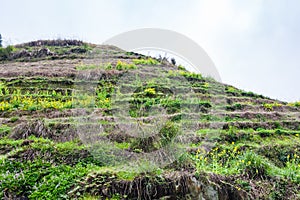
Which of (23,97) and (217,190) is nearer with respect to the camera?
(217,190)

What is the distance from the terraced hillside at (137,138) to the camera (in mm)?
3904

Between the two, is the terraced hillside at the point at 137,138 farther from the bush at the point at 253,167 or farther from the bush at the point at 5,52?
the bush at the point at 5,52

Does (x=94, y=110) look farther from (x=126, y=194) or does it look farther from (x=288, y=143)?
(x=288, y=143)

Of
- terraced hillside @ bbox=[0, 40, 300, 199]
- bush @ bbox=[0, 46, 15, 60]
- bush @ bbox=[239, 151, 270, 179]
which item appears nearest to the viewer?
terraced hillside @ bbox=[0, 40, 300, 199]

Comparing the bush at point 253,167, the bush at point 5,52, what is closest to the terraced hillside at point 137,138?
the bush at point 253,167

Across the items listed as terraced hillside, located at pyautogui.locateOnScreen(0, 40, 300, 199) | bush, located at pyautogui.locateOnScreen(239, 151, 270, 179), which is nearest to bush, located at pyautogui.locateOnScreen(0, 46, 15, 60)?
terraced hillside, located at pyautogui.locateOnScreen(0, 40, 300, 199)

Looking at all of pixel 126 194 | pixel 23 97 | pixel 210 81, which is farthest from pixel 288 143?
pixel 23 97

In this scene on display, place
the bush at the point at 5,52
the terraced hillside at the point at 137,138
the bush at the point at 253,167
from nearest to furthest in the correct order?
the terraced hillside at the point at 137,138 < the bush at the point at 253,167 < the bush at the point at 5,52

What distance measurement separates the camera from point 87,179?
3.90 meters

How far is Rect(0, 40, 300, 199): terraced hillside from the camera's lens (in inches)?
154

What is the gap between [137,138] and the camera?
540 centimetres

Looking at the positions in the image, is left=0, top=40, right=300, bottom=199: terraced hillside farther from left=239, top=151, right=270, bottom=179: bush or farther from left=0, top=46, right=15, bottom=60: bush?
left=0, top=46, right=15, bottom=60: bush

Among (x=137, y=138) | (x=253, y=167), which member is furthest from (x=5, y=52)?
(x=253, y=167)

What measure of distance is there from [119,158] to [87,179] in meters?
1.03
